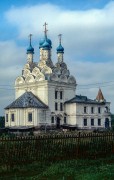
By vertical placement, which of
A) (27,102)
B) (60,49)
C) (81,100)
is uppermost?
(60,49)

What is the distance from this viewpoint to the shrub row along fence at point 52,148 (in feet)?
41.0

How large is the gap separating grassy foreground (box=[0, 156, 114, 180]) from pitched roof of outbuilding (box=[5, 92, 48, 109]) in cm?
3783

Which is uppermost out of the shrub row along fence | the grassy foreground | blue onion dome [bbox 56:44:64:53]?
blue onion dome [bbox 56:44:64:53]

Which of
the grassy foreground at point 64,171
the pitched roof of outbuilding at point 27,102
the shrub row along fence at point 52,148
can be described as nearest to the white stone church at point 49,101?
the pitched roof of outbuilding at point 27,102

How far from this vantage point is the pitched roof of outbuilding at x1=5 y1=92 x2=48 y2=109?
5078cm

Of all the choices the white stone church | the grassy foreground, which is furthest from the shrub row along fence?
the white stone church

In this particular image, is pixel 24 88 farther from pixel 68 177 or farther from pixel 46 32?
pixel 68 177

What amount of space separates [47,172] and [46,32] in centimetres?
4860

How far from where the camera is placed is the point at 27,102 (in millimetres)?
51281

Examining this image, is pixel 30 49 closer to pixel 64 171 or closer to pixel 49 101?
pixel 49 101

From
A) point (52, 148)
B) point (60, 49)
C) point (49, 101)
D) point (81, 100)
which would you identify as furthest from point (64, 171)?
point (60, 49)

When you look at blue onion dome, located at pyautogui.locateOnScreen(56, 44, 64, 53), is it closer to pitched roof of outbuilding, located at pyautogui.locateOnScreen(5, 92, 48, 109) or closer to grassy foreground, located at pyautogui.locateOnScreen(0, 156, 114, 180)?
pitched roof of outbuilding, located at pyautogui.locateOnScreen(5, 92, 48, 109)

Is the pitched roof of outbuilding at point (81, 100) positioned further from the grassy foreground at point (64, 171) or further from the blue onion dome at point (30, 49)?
the grassy foreground at point (64, 171)

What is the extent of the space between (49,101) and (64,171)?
41936 millimetres
